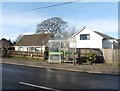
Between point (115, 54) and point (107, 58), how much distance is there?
143cm

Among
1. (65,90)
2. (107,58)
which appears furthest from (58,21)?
(65,90)

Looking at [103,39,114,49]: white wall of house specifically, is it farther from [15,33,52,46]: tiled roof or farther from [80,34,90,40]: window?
[15,33,52,46]: tiled roof

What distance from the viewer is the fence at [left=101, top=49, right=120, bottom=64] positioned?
3178 centimetres

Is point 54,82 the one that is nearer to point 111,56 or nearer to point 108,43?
point 111,56

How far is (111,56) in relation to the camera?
32.5 meters

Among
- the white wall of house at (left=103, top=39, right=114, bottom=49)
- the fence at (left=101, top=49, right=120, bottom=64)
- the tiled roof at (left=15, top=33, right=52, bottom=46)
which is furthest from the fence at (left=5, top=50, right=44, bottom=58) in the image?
the white wall of house at (left=103, top=39, right=114, bottom=49)

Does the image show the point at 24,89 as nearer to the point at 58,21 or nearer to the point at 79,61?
the point at 79,61

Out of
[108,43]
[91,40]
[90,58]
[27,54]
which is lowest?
[90,58]

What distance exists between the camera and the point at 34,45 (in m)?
61.9

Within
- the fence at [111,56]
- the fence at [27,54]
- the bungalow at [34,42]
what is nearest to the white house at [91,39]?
the bungalow at [34,42]

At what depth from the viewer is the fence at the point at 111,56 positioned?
3178cm

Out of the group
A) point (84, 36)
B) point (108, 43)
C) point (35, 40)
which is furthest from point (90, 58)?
point (35, 40)

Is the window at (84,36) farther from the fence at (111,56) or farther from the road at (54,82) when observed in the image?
the road at (54,82)

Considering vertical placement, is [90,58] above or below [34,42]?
below
